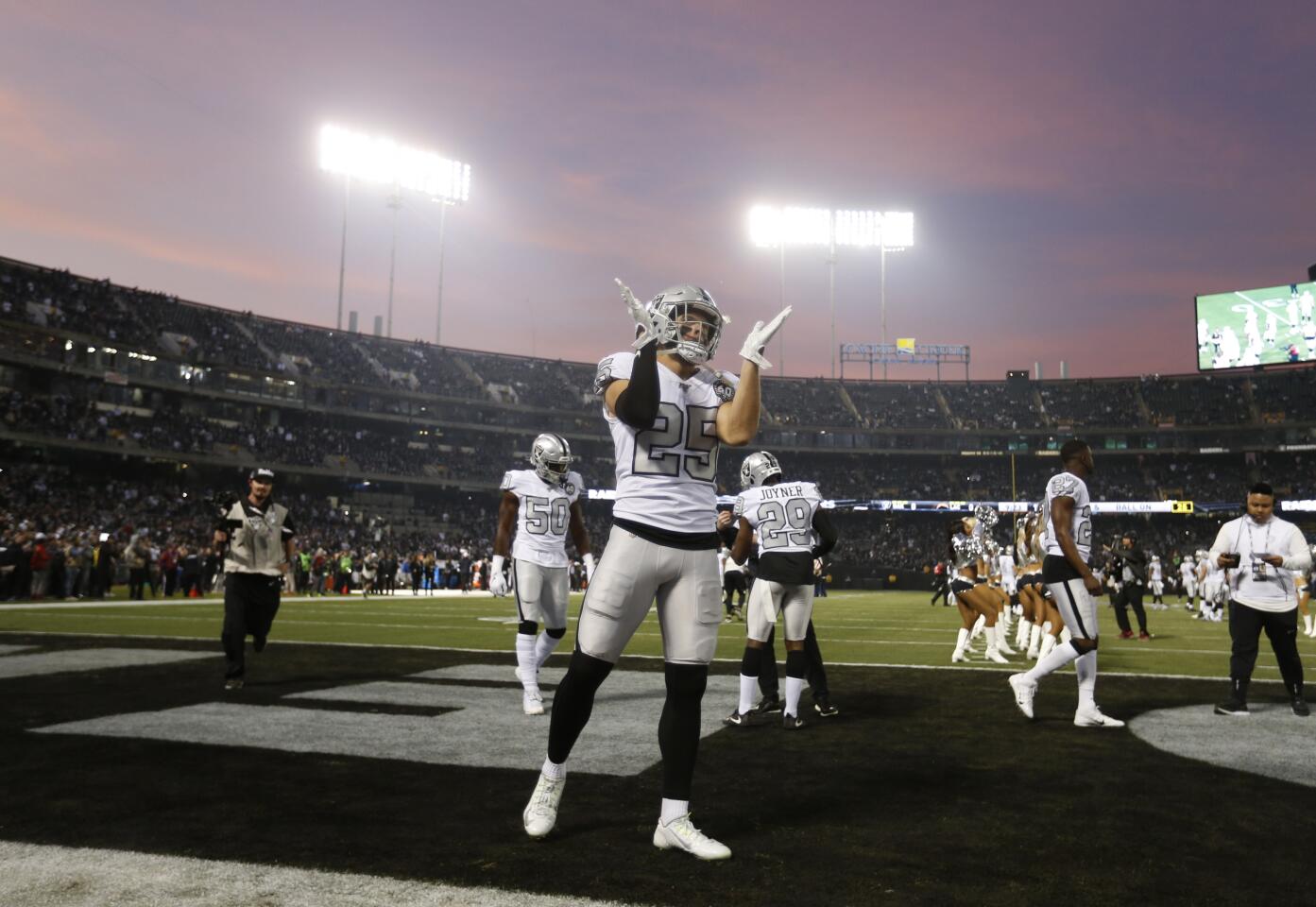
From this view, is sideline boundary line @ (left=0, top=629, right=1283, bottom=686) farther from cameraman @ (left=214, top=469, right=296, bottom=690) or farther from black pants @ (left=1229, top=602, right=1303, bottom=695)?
cameraman @ (left=214, top=469, right=296, bottom=690)

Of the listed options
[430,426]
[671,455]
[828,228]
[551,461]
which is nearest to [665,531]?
[671,455]

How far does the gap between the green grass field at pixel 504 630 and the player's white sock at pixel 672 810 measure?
307 inches

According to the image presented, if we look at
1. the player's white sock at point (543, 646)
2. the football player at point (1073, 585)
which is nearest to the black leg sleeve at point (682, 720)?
the player's white sock at point (543, 646)

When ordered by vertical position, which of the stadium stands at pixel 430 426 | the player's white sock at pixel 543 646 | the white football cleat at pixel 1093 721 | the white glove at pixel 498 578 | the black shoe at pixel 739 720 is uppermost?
the stadium stands at pixel 430 426

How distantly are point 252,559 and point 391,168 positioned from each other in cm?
5223

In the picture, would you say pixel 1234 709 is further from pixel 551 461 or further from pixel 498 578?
pixel 498 578

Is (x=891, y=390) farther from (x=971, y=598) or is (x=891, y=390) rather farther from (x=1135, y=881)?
(x=1135, y=881)

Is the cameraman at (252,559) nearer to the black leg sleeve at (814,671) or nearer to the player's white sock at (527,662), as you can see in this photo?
the player's white sock at (527,662)

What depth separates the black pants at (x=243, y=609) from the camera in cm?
823

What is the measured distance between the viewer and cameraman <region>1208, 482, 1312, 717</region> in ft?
25.4

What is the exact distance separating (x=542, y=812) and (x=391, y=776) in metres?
1.47

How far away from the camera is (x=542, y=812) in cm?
397

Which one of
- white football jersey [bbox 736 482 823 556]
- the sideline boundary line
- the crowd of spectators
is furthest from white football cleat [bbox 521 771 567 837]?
the crowd of spectators

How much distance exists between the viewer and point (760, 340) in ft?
12.8
